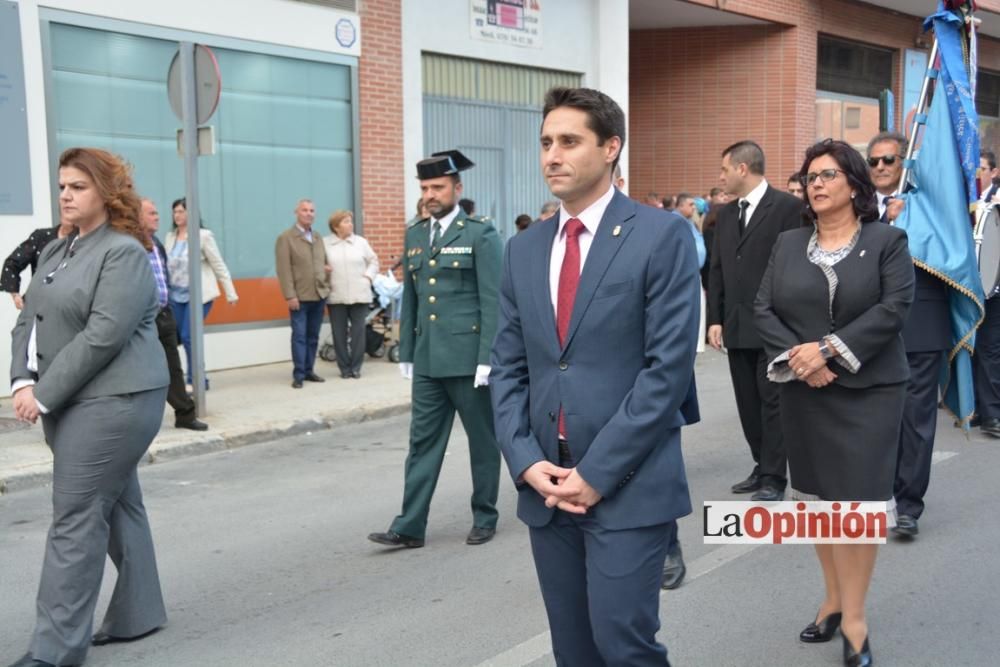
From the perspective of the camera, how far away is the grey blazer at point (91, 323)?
14.3 feet

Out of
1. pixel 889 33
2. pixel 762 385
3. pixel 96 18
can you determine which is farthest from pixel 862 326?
pixel 889 33

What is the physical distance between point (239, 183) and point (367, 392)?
317 centimetres

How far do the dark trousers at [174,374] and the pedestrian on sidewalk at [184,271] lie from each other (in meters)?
1.44

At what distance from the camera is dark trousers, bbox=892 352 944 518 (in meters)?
5.92

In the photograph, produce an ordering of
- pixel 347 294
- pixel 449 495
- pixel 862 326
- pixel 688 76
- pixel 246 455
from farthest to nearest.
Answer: pixel 688 76, pixel 347 294, pixel 246 455, pixel 449 495, pixel 862 326

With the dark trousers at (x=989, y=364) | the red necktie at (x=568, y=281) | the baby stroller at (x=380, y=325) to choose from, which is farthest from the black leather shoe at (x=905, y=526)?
the baby stroller at (x=380, y=325)

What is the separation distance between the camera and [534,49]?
1658cm

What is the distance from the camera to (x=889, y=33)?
2403 centimetres

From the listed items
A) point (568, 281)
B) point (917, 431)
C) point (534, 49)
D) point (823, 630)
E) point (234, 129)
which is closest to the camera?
point (568, 281)

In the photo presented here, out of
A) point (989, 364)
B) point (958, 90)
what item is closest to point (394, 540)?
point (958, 90)

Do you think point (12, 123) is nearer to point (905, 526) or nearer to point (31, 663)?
point (31, 663)

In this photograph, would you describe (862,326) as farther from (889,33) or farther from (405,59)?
(889,33)

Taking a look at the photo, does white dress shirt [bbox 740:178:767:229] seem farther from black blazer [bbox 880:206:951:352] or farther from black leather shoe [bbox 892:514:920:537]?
black leather shoe [bbox 892:514:920:537]

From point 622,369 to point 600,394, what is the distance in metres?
0.09
